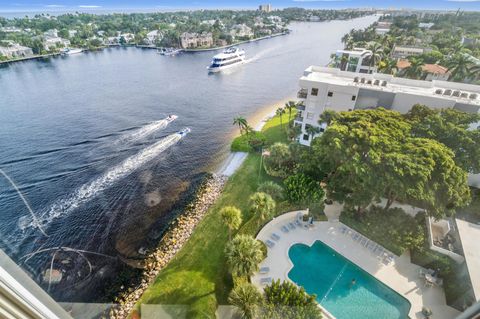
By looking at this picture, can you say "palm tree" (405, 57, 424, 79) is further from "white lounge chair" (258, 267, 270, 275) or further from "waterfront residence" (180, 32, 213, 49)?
"waterfront residence" (180, 32, 213, 49)

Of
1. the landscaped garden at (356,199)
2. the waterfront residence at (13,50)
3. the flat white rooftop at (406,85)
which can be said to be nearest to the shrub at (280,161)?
the landscaped garden at (356,199)

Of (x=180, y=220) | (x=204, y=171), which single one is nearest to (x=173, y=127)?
(x=204, y=171)

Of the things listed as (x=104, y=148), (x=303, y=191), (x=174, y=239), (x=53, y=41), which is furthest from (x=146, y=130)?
(x=53, y=41)

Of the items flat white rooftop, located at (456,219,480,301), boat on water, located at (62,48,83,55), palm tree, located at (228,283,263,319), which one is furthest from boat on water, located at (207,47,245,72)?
flat white rooftop, located at (456,219,480,301)

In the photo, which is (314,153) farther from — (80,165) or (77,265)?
(80,165)

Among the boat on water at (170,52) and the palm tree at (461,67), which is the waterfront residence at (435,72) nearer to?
the palm tree at (461,67)

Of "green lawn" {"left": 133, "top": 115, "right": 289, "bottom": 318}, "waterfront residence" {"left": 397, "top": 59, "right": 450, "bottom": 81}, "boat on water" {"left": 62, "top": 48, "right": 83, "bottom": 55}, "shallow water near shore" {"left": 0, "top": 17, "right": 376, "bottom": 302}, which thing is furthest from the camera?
"boat on water" {"left": 62, "top": 48, "right": 83, "bottom": 55}
